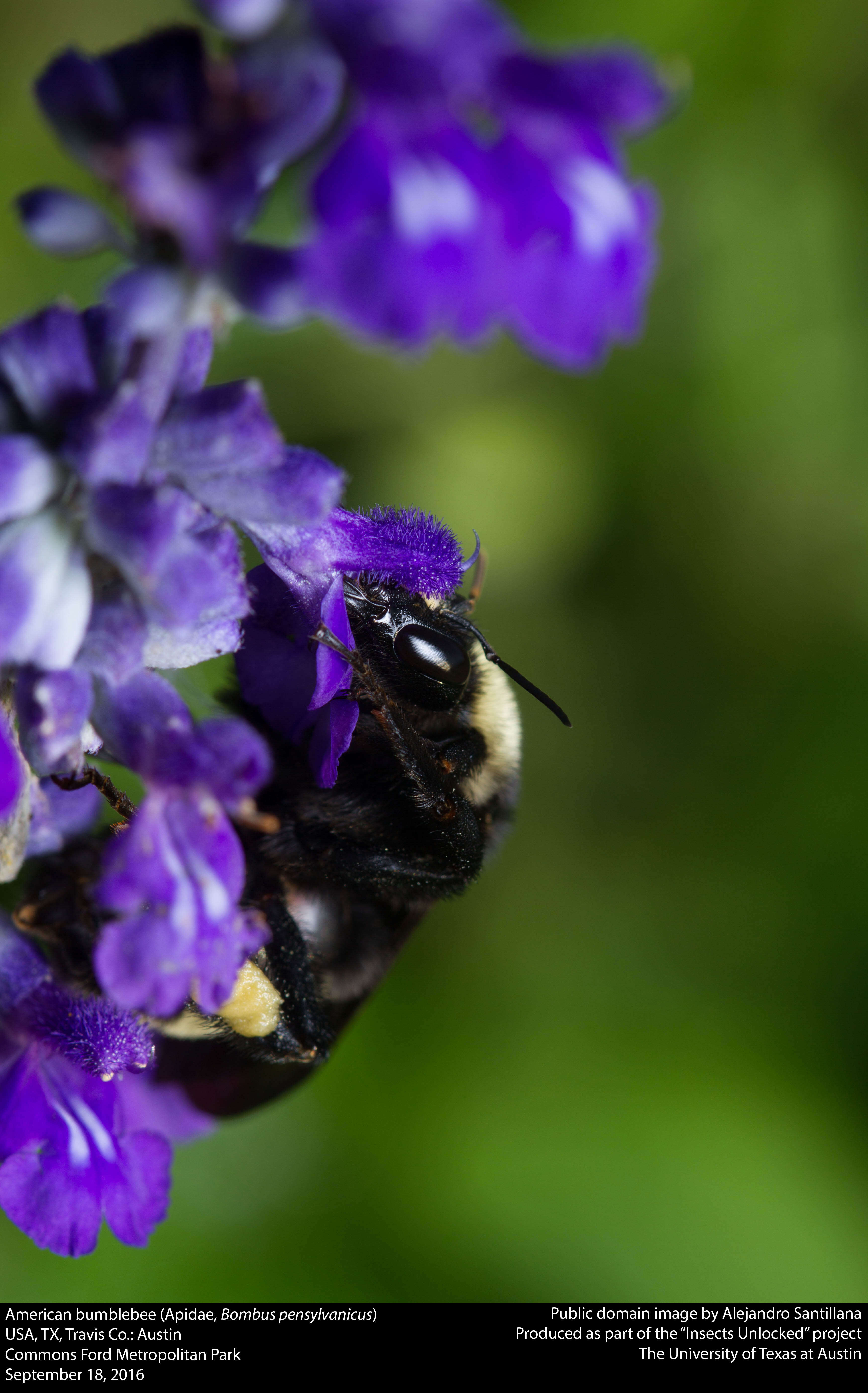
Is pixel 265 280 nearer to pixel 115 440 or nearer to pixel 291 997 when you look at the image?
pixel 115 440

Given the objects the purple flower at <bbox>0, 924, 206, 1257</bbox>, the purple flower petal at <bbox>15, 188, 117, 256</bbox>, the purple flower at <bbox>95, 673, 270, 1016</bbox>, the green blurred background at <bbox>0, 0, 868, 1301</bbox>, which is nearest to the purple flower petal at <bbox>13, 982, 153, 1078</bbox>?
the purple flower at <bbox>0, 924, 206, 1257</bbox>

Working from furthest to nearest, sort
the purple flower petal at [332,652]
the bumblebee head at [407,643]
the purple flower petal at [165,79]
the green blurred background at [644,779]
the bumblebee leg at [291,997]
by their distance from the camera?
the green blurred background at [644,779]
the bumblebee leg at [291,997]
the bumblebee head at [407,643]
the purple flower petal at [332,652]
the purple flower petal at [165,79]

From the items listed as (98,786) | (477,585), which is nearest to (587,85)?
(98,786)

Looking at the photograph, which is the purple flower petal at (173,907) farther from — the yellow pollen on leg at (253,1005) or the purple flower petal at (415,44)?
the purple flower petal at (415,44)

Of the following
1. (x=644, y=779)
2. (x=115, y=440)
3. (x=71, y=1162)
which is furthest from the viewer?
(x=644, y=779)

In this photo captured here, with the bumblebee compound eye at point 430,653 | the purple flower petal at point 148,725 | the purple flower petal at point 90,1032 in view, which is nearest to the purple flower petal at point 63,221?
the purple flower petal at point 148,725
